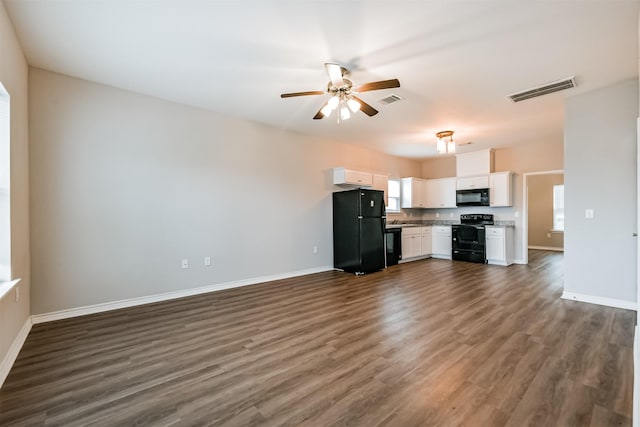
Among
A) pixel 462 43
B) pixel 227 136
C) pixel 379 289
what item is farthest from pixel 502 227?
pixel 227 136

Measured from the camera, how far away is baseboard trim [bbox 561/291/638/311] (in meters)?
3.33

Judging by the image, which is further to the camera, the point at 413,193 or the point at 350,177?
the point at 413,193

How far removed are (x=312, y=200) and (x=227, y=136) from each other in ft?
6.45

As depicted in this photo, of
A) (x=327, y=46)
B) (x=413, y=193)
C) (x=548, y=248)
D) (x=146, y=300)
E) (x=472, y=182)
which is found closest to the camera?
(x=327, y=46)

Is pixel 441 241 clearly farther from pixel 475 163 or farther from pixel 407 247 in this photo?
pixel 475 163

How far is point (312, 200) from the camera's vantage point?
5.59 metres

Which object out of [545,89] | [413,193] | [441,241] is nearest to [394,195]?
[413,193]

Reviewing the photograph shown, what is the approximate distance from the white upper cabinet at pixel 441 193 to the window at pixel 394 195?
88cm

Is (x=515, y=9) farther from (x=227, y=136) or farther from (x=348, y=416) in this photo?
(x=227, y=136)

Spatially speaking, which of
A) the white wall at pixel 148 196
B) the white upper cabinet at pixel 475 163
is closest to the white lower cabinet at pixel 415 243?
the white upper cabinet at pixel 475 163

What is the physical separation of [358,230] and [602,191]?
11.1ft

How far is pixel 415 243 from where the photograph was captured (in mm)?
7008

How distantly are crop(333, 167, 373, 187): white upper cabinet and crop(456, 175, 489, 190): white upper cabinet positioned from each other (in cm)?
263

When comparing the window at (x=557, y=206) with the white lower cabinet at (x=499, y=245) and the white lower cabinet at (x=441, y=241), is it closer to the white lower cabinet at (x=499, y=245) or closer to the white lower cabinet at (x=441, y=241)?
the white lower cabinet at (x=499, y=245)
